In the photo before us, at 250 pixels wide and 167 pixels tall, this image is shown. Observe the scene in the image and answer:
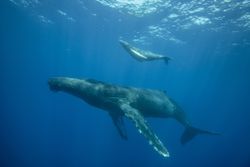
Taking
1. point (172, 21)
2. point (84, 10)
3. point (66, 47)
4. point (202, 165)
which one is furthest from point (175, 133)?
point (66, 47)

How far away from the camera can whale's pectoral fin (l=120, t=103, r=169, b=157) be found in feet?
27.8

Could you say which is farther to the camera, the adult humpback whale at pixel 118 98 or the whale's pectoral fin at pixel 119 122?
the whale's pectoral fin at pixel 119 122

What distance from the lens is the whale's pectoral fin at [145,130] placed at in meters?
8.48

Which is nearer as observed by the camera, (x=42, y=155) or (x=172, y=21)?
(x=172, y=21)

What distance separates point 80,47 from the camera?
58062mm

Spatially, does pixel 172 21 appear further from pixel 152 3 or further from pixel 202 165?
pixel 202 165

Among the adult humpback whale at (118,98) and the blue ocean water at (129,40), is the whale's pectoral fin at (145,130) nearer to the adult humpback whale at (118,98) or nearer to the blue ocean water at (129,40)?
Result: the adult humpback whale at (118,98)

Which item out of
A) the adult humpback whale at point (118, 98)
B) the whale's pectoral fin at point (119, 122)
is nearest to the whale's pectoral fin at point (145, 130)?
the adult humpback whale at point (118, 98)

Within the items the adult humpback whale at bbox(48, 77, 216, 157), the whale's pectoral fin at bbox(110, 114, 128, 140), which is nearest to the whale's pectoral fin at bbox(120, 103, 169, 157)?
the adult humpback whale at bbox(48, 77, 216, 157)

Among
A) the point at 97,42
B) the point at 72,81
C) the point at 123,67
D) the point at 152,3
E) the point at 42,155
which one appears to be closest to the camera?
the point at 72,81

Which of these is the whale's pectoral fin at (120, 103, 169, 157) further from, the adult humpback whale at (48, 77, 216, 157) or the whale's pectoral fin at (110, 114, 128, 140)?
the whale's pectoral fin at (110, 114, 128, 140)

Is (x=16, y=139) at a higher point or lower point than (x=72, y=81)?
lower

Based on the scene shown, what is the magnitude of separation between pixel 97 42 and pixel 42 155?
21.2m

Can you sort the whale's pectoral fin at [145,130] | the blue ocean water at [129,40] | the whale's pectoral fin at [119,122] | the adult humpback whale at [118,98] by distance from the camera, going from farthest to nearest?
the blue ocean water at [129,40] < the whale's pectoral fin at [119,122] < the adult humpback whale at [118,98] < the whale's pectoral fin at [145,130]
